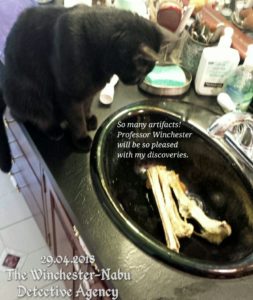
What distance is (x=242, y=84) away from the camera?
2.72 feet

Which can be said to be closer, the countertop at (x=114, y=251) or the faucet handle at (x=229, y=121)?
the countertop at (x=114, y=251)

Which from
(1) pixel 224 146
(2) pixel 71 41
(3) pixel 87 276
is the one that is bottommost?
(3) pixel 87 276

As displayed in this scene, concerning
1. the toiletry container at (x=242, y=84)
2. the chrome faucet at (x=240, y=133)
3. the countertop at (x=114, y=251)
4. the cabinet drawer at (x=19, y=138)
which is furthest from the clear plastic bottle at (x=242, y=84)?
the cabinet drawer at (x=19, y=138)

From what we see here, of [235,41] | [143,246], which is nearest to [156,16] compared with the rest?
[235,41]

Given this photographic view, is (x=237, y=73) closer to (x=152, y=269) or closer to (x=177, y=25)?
(x=177, y=25)

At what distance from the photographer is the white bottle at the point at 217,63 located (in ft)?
2.71

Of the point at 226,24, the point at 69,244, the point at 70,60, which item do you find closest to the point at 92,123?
the point at 70,60

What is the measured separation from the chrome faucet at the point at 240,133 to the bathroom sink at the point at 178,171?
0.10ft

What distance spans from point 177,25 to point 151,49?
340mm

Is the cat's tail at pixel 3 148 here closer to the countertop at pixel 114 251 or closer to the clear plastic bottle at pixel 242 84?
the countertop at pixel 114 251

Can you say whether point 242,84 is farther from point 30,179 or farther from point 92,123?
point 30,179

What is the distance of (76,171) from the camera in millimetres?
714

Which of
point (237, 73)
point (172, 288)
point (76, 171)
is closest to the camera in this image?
point (172, 288)

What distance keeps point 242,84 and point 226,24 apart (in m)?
0.23
